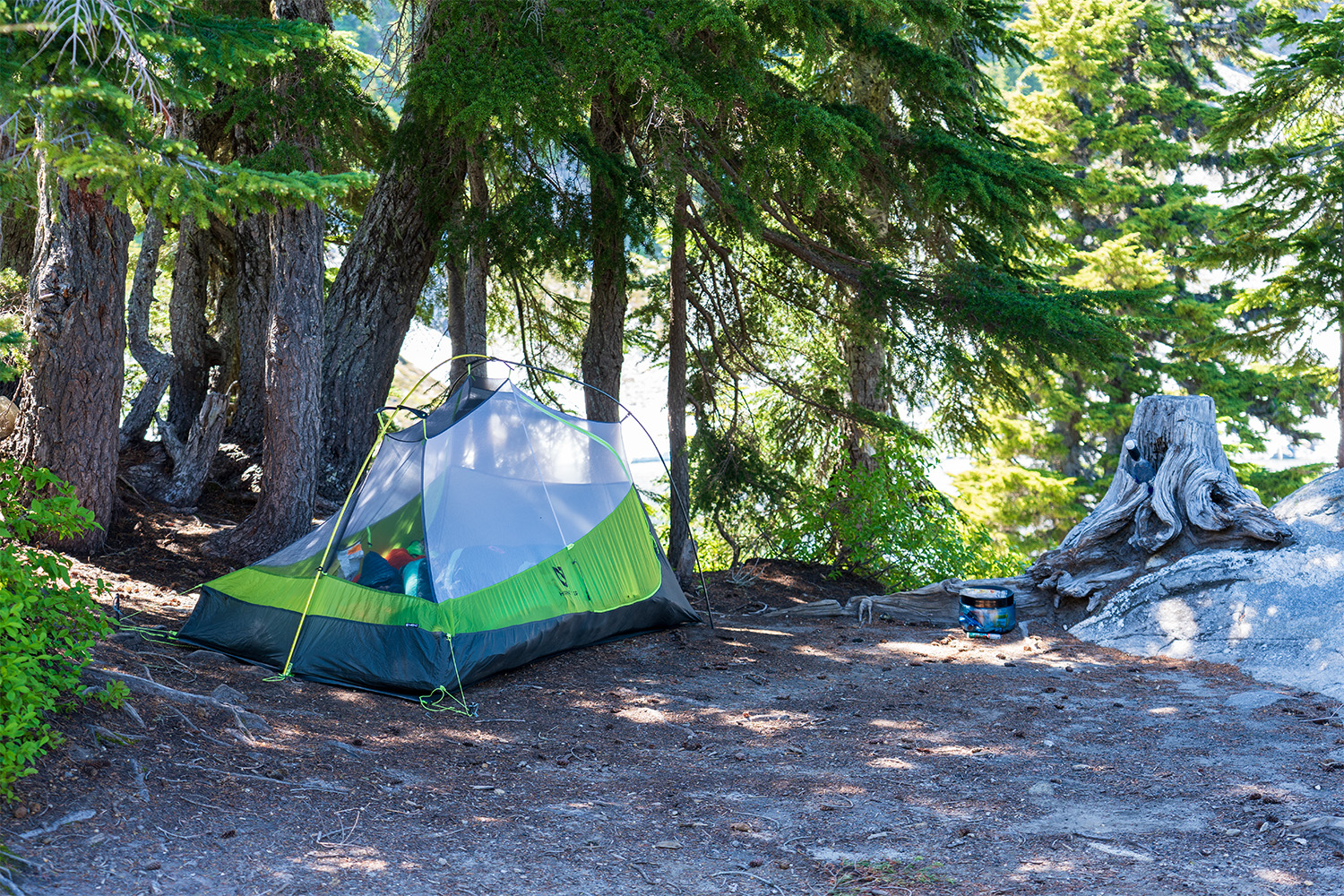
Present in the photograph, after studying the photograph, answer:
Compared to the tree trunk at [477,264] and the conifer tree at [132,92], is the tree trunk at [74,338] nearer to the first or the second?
the conifer tree at [132,92]

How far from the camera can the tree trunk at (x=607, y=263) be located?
741cm

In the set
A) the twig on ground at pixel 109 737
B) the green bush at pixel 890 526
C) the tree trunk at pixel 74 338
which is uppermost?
the tree trunk at pixel 74 338

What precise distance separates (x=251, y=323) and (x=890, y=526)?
6244 millimetres

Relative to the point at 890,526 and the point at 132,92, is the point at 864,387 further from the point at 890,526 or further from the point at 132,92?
the point at 132,92

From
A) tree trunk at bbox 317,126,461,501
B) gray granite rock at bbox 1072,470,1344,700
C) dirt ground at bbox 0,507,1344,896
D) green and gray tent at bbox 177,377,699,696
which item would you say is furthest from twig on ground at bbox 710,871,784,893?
tree trunk at bbox 317,126,461,501

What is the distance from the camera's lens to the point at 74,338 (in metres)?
6.52

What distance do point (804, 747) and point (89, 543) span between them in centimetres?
529

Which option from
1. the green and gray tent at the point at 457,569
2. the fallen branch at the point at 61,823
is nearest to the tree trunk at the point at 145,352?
the green and gray tent at the point at 457,569

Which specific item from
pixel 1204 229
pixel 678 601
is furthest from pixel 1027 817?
pixel 1204 229

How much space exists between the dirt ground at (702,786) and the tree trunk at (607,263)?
10.3 ft

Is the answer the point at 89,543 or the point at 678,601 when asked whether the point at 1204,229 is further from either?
the point at 89,543

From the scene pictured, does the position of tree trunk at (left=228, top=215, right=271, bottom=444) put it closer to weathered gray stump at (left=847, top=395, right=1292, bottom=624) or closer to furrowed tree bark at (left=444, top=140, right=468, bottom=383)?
furrowed tree bark at (left=444, top=140, right=468, bottom=383)

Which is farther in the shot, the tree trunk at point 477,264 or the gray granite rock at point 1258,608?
the tree trunk at point 477,264

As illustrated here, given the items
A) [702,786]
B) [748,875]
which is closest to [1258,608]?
[702,786]
